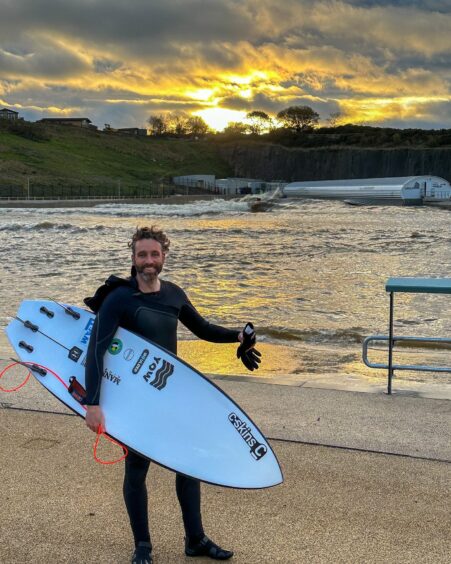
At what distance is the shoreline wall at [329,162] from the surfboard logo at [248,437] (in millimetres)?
122263

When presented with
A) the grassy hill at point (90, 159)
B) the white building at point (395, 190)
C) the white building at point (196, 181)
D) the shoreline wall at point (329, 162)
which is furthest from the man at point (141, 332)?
the shoreline wall at point (329, 162)

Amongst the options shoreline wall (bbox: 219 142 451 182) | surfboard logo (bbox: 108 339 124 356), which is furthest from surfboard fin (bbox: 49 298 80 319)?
shoreline wall (bbox: 219 142 451 182)

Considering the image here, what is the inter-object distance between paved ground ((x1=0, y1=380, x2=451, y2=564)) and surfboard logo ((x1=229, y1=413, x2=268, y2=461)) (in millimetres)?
528

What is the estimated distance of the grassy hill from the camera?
9974cm

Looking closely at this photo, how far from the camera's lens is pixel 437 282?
234 inches

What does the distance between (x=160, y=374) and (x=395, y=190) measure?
81488 millimetres

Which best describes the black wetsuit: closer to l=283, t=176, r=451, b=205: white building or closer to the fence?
l=283, t=176, r=451, b=205: white building

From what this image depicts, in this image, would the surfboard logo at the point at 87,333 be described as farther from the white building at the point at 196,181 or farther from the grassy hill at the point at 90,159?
the white building at the point at 196,181

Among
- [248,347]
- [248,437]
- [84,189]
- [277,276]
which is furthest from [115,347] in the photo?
[84,189]

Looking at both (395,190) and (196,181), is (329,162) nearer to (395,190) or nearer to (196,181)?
(196,181)

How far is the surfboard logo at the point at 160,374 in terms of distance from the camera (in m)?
3.15

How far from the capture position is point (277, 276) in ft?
62.4

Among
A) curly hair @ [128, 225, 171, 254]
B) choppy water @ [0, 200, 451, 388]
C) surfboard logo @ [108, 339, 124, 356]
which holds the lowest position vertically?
choppy water @ [0, 200, 451, 388]

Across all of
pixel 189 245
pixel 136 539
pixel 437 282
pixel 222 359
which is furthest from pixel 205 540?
pixel 189 245
